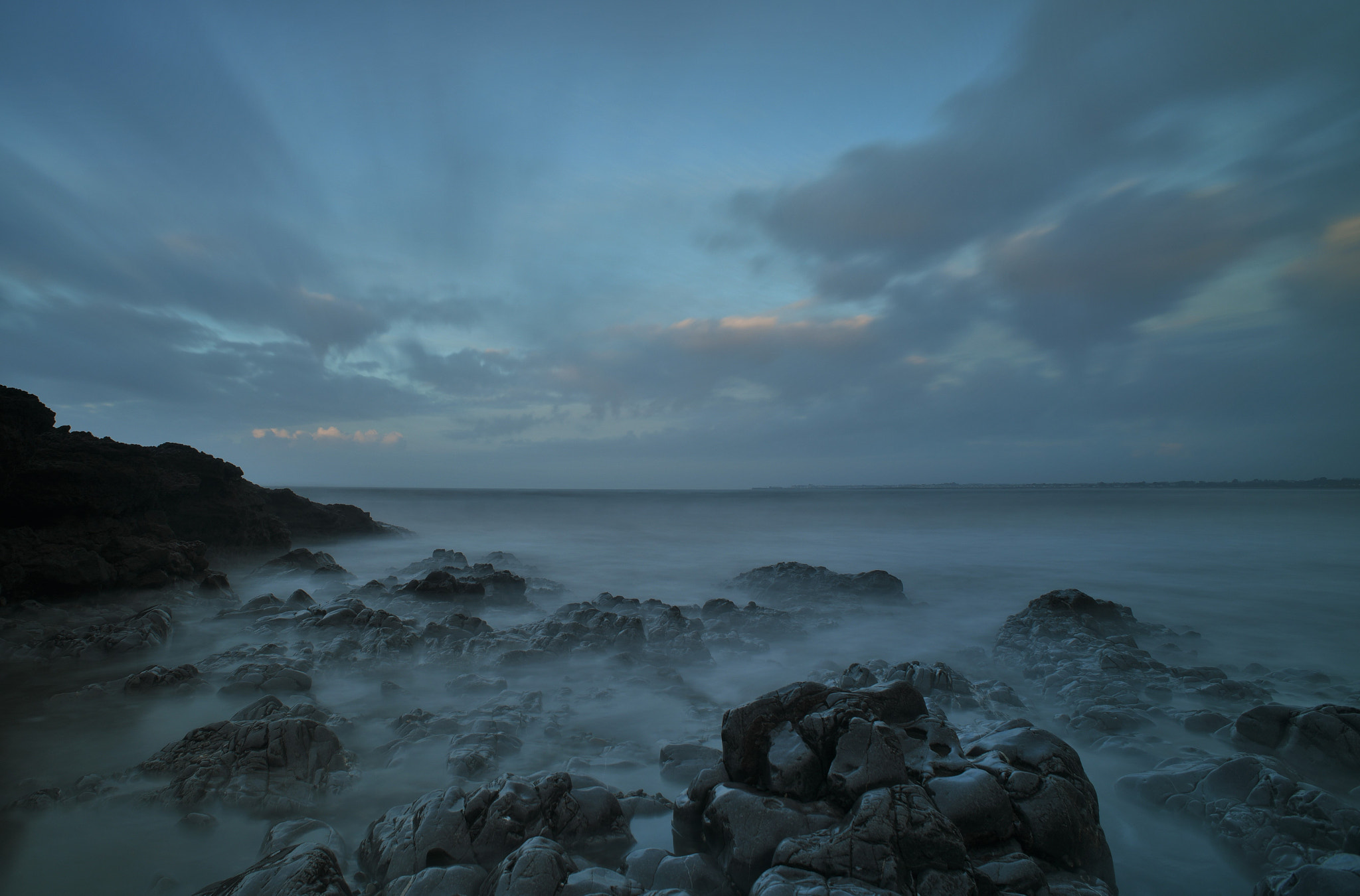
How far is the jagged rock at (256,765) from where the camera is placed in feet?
13.2

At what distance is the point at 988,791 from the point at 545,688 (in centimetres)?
513

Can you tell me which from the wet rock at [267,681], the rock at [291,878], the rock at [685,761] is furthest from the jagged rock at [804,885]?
the wet rock at [267,681]

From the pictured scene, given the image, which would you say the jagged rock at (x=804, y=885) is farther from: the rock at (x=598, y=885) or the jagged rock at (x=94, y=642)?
the jagged rock at (x=94, y=642)

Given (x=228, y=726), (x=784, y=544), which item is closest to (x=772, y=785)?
(x=228, y=726)

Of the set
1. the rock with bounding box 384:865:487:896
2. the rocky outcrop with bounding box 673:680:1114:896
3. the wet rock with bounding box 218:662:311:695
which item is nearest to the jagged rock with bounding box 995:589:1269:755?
the rocky outcrop with bounding box 673:680:1114:896

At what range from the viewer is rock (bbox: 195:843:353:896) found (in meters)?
2.81

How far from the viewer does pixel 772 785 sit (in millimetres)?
3652

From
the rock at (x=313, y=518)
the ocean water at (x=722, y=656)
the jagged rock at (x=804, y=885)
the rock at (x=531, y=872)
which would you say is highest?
the rock at (x=313, y=518)

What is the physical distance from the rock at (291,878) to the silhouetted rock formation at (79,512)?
32.2 feet

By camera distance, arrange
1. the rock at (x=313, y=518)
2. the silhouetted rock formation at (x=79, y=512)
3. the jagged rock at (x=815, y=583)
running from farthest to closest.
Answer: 1. the rock at (x=313, y=518)
2. the jagged rock at (x=815, y=583)
3. the silhouetted rock formation at (x=79, y=512)

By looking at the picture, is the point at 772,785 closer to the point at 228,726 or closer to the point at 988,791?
the point at 988,791

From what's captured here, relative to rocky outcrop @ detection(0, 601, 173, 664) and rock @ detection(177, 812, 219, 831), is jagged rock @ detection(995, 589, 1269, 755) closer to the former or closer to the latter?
rock @ detection(177, 812, 219, 831)

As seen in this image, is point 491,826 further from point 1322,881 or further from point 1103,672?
point 1103,672

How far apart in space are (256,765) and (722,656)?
19.4ft
